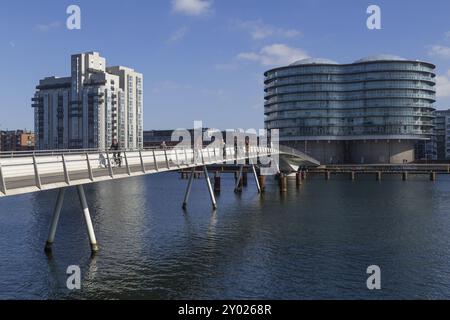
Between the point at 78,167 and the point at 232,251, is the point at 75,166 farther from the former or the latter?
the point at 232,251

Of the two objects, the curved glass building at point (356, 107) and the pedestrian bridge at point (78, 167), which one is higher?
the curved glass building at point (356, 107)

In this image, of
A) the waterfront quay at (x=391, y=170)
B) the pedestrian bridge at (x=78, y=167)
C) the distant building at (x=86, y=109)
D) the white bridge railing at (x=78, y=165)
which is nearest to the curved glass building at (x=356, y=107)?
the waterfront quay at (x=391, y=170)

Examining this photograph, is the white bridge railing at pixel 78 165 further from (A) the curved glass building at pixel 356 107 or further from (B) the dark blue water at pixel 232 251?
(A) the curved glass building at pixel 356 107

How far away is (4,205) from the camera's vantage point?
55.7m

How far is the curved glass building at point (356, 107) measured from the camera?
157125mm

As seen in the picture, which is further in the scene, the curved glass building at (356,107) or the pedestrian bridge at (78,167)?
the curved glass building at (356,107)

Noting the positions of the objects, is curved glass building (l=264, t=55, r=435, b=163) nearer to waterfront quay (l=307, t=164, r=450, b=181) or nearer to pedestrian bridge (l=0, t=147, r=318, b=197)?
waterfront quay (l=307, t=164, r=450, b=181)

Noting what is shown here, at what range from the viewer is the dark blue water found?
23391 mm

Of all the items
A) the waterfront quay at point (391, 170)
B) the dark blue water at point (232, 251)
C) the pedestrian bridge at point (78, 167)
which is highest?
the pedestrian bridge at point (78, 167)

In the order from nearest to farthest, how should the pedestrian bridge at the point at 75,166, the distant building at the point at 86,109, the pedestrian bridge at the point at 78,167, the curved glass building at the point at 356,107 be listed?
the pedestrian bridge at the point at 75,166
the pedestrian bridge at the point at 78,167
the curved glass building at the point at 356,107
the distant building at the point at 86,109

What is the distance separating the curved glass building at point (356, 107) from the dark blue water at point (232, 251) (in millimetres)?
106166

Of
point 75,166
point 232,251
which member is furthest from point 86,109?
point 232,251

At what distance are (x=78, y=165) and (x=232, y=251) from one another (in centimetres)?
1205

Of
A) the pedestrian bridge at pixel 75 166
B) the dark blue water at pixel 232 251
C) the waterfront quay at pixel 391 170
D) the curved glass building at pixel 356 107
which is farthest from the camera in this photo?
the curved glass building at pixel 356 107
